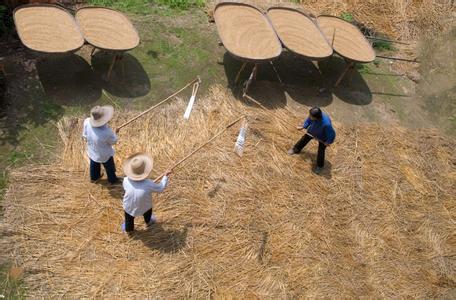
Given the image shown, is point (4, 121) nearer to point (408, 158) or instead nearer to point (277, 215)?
point (277, 215)

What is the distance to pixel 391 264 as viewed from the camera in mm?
6543

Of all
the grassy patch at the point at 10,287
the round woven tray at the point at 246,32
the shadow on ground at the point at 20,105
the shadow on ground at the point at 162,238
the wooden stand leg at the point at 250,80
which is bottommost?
the grassy patch at the point at 10,287

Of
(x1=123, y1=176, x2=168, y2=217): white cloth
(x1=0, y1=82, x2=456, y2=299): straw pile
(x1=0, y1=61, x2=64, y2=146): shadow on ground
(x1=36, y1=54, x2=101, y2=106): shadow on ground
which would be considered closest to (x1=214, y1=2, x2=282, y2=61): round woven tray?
(x1=0, y1=82, x2=456, y2=299): straw pile

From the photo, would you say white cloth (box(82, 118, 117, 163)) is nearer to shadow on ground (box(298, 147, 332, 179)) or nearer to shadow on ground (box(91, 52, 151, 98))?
shadow on ground (box(91, 52, 151, 98))

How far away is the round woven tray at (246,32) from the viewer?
27.2 feet

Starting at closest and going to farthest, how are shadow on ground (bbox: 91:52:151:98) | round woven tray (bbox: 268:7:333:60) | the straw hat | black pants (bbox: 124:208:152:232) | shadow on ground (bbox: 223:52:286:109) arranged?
the straw hat, black pants (bbox: 124:208:152:232), shadow on ground (bbox: 91:52:151:98), shadow on ground (bbox: 223:52:286:109), round woven tray (bbox: 268:7:333:60)

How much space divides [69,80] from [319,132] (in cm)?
499

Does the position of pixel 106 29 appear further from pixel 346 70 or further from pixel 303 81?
pixel 346 70

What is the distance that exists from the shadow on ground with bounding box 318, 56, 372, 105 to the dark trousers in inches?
221

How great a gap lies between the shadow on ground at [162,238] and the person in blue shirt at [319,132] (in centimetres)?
284

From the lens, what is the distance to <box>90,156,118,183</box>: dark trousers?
6121 millimetres

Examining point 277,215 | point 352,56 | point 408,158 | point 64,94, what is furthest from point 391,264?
point 64,94

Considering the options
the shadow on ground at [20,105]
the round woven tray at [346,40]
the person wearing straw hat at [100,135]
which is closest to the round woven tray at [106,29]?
the shadow on ground at [20,105]

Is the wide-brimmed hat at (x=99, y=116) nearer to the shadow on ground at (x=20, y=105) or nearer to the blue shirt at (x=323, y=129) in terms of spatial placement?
the shadow on ground at (x=20, y=105)
